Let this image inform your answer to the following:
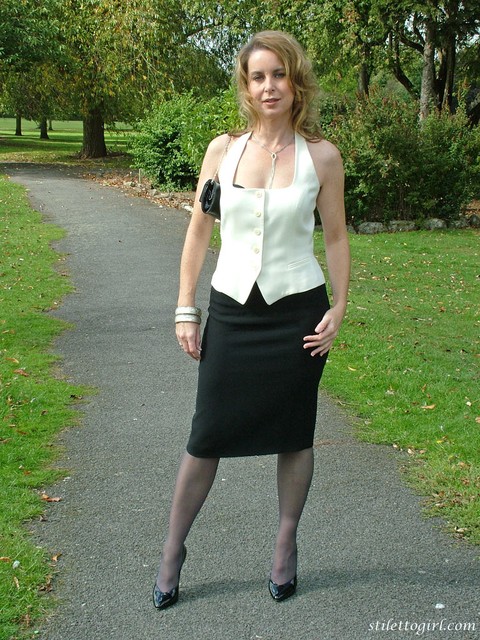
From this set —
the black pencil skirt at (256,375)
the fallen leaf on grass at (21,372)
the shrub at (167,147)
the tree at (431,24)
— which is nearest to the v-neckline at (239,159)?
the black pencil skirt at (256,375)

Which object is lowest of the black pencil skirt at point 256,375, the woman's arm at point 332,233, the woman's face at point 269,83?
the black pencil skirt at point 256,375

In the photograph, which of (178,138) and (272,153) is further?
(178,138)

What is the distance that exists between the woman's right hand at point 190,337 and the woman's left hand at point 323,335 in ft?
1.43

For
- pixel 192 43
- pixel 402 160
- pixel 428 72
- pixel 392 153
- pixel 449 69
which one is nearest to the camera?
pixel 392 153

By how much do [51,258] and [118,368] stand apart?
6405 mm

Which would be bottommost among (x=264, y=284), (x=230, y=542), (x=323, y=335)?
(x=230, y=542)

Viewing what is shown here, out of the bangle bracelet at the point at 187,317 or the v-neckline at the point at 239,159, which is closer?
the v-neckline at the point at 239,159

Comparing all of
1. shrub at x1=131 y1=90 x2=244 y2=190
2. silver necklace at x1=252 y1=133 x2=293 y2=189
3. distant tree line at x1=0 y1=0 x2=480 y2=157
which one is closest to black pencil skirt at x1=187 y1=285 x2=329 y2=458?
silver necklace at x1=252 y1=133 x2=293 y2=189

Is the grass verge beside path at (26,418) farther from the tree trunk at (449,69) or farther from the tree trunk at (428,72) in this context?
the tree trunk at (449,69)

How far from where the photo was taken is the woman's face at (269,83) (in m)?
3.15

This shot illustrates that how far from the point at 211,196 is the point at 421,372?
4337 millimetres

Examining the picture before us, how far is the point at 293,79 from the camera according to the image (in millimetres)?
3162

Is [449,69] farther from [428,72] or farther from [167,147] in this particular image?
[167,147]

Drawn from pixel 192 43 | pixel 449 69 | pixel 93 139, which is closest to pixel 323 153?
pixel 449 69
